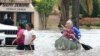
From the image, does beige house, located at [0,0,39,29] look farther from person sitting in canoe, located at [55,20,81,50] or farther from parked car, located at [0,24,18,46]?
person sitting in canoe, located at [55,20,81,50]

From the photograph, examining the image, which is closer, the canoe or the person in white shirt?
the person in white shirt

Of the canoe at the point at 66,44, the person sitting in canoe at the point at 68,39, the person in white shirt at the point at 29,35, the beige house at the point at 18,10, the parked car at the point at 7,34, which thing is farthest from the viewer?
the beige house at the point at 18,10

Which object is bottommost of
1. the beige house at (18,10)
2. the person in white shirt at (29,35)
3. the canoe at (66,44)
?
the beige house at (18,10)

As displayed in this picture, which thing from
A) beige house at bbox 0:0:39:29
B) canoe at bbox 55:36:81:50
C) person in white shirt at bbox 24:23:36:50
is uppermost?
person in white shirt at bbox 24:23:36:50

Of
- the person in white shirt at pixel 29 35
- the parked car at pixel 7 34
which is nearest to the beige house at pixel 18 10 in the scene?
the parked car at pixel 7 34

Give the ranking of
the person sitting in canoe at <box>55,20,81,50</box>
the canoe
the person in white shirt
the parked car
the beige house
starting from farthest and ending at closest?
the beige house → the parked car → the canoe → the person sitting in canoe at <box>55,20,81,50</box> → the person in white shirt

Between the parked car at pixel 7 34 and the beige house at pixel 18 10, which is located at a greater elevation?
the parked car at pixel 7 34

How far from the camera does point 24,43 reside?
2028 cm

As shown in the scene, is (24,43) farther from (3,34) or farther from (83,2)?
(83,2)

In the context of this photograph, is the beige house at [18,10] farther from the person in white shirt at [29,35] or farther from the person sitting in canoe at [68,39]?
the person in white shirt at [29,35]

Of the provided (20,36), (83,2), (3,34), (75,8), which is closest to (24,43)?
(20,36)

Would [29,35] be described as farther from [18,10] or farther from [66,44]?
[18,10]

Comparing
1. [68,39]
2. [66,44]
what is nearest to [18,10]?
[66,44]

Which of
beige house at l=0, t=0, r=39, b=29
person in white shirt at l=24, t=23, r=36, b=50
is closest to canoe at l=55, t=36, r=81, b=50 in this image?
person in white shirt at l=24, t=23, r=36, b=50
